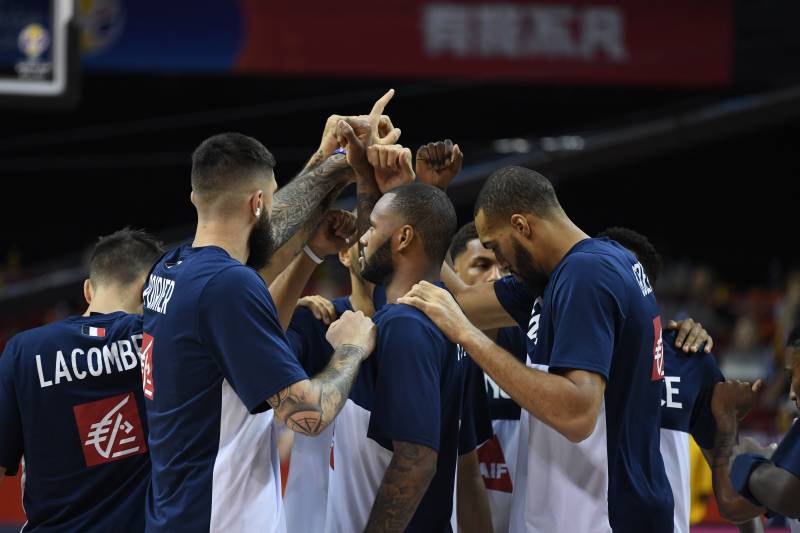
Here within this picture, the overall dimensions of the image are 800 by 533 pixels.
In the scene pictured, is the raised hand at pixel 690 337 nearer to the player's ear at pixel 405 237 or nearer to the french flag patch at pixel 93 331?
the player's ear at pixel 405 237

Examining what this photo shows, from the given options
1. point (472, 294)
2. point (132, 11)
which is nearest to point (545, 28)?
point (132, 11)

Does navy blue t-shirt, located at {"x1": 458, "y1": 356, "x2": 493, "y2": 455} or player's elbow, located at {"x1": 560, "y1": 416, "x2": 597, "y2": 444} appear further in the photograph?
navy blue t-shirt, located at {"x1": 458, "y1": 356, "x2": 493, "y2": 455}

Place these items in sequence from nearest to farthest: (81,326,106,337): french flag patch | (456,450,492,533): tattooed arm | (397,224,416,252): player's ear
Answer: (397,224,416,252): player's ear
(456,450,492,533): tattooed arm
(81,326,106,337): french flag patch

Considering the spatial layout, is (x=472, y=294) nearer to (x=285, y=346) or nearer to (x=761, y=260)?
(x=285, y=346)

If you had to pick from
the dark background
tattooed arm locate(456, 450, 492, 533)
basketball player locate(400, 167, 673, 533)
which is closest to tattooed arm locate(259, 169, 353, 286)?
basketball player locate(400, 167, 673, 533)

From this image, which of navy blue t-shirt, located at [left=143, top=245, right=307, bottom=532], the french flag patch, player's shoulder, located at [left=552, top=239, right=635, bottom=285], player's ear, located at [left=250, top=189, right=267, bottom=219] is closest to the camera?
navy blue t-shirt, located at [left=143, top=245, right=307, bottom=532]

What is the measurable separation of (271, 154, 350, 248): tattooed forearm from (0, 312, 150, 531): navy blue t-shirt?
24.9 inches

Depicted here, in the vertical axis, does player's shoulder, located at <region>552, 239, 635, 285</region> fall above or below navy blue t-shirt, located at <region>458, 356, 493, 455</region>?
above

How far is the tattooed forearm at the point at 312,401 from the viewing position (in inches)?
116

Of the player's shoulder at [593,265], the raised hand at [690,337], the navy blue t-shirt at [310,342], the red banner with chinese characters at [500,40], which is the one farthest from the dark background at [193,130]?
the player's shoulder at [593,265]

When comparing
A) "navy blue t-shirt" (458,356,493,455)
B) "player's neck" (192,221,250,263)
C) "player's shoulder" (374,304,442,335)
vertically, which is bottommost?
"navy blue t-shirt" (458,356,493,455)

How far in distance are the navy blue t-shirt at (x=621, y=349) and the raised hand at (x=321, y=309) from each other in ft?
2.82

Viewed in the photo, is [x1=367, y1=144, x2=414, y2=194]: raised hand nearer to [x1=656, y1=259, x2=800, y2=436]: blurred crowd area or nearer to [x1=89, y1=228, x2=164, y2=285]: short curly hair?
[x1=89, y1=228, x2=164, y2=285]: short curly hair

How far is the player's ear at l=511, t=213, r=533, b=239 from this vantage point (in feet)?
11.0
